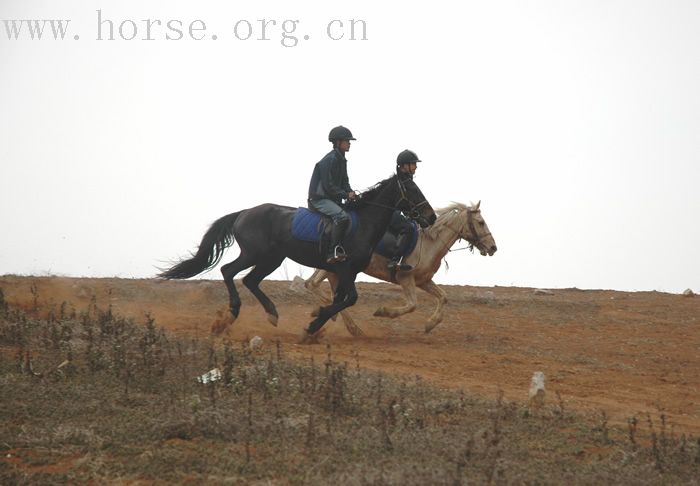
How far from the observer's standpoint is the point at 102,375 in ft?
29.5

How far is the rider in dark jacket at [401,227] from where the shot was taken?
13.2m

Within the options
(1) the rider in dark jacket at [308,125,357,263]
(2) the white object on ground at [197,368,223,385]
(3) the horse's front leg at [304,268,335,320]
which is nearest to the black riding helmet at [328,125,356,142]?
(1) the rider in dark jacket at [308,125,357,263]

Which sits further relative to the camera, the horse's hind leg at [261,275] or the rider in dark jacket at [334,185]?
the horse's hind leg at [261,275]

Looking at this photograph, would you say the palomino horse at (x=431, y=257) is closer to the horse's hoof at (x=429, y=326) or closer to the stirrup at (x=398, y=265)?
the horse's hoof at (x=429, y=326)

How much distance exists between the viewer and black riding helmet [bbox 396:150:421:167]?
43.1ft

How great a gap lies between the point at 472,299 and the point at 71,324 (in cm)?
897

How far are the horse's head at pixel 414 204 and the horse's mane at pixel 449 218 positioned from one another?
109cm

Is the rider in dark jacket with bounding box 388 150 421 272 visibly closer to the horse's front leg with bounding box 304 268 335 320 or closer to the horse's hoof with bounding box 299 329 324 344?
the horse's front leg with bounding box 304 268 335 320

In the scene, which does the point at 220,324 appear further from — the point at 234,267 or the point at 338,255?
the point at 338,255

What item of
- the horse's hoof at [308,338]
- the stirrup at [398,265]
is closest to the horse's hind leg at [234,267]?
the horse's hoof at [308,338]

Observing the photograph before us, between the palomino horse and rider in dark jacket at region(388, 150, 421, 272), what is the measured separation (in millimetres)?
160

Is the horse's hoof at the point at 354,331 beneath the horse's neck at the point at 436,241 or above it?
beneath

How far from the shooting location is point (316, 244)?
12.8 meters

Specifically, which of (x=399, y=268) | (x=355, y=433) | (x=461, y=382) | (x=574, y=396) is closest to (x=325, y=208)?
(x=399, y=268)
